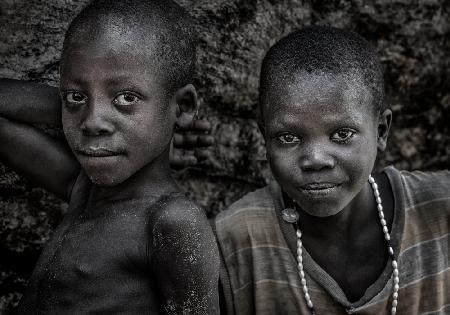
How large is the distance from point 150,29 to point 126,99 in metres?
0.19

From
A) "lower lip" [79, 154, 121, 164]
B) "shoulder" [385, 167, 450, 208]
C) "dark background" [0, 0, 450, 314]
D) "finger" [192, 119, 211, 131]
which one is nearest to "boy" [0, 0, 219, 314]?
"lower lip" [79, 154, 121, 164]

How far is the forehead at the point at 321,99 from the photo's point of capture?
1861mm

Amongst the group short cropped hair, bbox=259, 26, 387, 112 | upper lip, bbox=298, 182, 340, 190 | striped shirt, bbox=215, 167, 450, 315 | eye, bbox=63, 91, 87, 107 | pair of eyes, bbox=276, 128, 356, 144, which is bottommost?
striped shirt, bbox=215, 167, 450, 315

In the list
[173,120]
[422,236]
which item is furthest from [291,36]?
[422,236]

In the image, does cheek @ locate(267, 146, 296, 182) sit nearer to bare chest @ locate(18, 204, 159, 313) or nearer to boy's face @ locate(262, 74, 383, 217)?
boy's face @ locate(262, 74, 383, 217)

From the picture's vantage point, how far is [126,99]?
1.76 meters

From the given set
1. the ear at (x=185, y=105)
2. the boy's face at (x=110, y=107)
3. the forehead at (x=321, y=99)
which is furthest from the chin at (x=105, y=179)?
the forehead at (x=321, y=99)

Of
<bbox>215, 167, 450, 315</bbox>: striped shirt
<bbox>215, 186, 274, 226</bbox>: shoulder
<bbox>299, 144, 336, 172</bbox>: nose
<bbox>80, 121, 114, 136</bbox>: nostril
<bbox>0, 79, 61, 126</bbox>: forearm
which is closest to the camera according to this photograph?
<bbox>80, 121, 114, 136</bbox>: nostril

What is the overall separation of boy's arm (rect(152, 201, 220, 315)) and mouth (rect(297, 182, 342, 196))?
1.03 ft

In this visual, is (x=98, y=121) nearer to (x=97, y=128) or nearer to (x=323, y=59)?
(x=97, y=128)

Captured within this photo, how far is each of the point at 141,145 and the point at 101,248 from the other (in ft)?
0.95

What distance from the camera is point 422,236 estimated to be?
2137 mm

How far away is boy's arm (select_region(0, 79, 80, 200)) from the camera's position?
1995mm

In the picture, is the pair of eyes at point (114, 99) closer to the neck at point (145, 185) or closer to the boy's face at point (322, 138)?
the neck at point (145, 185)
